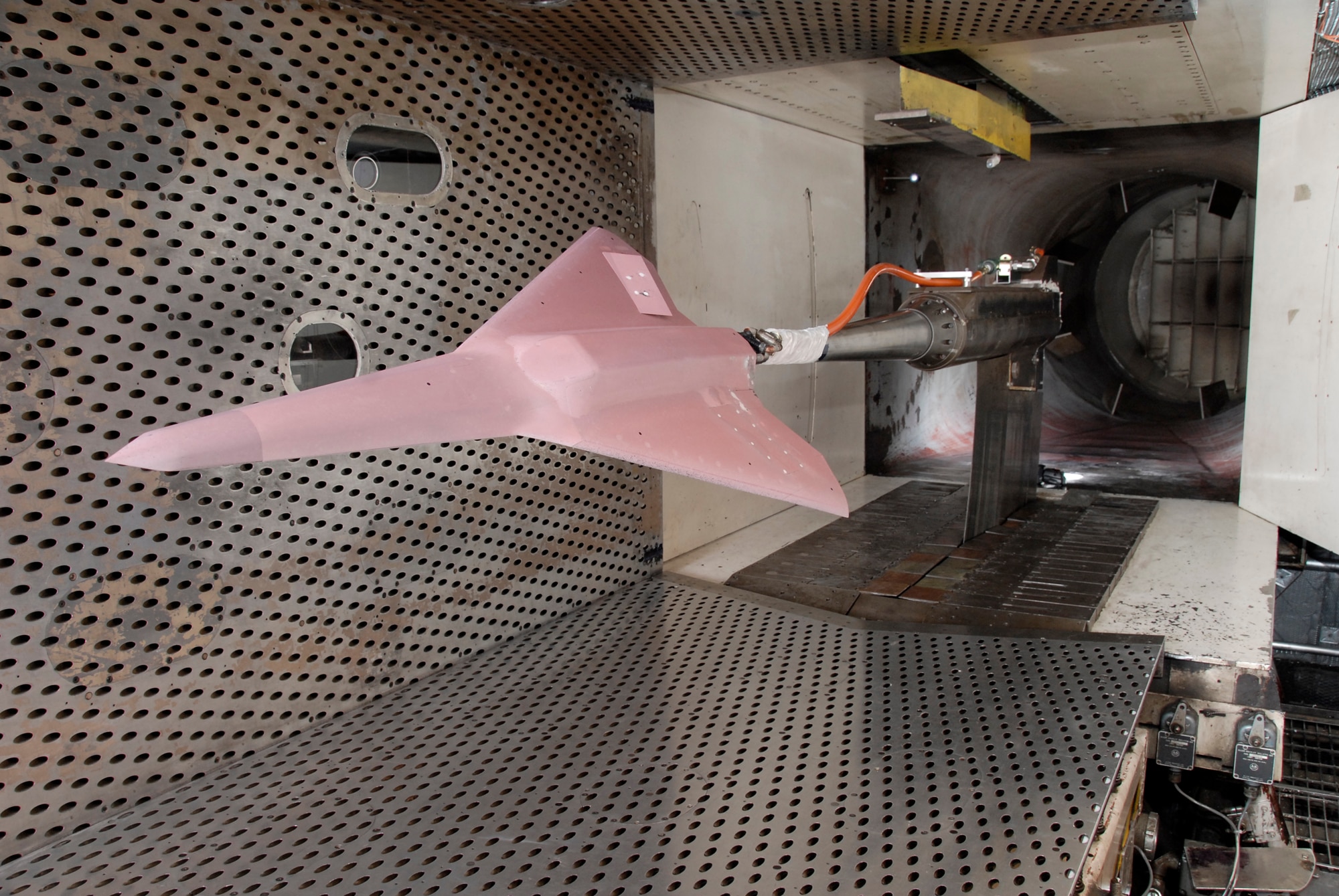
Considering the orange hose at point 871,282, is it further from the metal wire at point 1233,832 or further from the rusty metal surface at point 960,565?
the metal wire at point 1233,832

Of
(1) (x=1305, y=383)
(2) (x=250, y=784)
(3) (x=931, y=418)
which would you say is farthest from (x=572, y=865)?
(3) (x=931, y=418)

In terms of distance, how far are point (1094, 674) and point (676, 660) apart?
0.76 m

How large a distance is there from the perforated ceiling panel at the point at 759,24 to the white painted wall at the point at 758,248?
1.68 ft

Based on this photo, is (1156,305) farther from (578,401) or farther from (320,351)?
(320,351)

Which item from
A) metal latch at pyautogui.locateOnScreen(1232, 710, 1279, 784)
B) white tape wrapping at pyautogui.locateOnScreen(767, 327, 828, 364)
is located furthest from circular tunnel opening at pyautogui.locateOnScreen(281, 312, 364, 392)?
metal latch at pyautogui.locateOnScreen(1232, 710, 1279, 784)

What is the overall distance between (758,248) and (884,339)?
2.92 ft

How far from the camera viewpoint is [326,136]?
4.55ft

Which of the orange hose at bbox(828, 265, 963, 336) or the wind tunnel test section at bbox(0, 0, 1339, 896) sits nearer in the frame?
the wind tunnel test section at bbox(0, 0, 1339, 896)

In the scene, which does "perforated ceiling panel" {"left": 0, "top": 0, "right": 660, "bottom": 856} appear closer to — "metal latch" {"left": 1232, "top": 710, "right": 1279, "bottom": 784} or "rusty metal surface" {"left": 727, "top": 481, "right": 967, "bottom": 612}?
"rusty metal surface" {"left": 727, "top": 481, "right": 967, "bottom": 612}

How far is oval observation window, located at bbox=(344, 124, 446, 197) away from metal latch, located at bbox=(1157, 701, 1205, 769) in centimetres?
172

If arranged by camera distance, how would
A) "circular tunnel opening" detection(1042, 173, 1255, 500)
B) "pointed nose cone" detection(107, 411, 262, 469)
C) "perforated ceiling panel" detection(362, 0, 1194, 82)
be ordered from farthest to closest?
1. "circular tunnel opening" detection(1042, 173, 1255, 500)
2. "perforated ceiling panel" detection(362, 0, 1194, 82)
3. "pointed nose cone" detection(107, 411, 262, 469)

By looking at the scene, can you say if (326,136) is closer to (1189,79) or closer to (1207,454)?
(1189,79)

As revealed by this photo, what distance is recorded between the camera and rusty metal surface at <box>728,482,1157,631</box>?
1.88 meters

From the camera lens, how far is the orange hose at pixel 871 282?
183 cm
